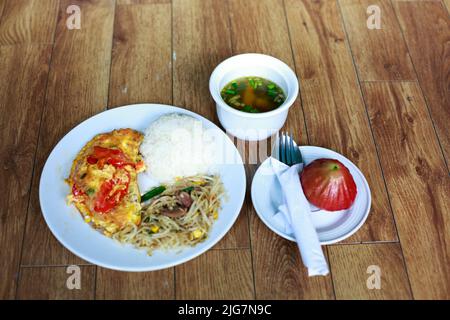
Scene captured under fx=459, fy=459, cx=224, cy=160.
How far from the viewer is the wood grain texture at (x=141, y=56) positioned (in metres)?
2.14

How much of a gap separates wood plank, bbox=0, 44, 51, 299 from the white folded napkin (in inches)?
38.0

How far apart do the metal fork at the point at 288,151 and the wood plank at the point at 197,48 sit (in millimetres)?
342

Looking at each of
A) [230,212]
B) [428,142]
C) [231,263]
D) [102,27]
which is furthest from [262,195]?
[102,27]

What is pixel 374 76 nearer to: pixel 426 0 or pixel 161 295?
pixel 426 0

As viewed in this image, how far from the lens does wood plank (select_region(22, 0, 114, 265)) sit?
1676 millimetres

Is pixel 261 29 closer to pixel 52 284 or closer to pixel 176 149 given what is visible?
pixel 176 149

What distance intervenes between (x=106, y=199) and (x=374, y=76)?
143 centimetres

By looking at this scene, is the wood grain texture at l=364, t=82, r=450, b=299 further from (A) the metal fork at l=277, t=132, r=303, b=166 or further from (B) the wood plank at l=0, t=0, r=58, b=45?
(B) the wood plank at l=0, t=0, r=58, b=45

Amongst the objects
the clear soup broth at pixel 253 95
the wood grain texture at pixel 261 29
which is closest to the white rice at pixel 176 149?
the clear soup broth at pixel 253 95

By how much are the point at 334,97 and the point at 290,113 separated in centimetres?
24

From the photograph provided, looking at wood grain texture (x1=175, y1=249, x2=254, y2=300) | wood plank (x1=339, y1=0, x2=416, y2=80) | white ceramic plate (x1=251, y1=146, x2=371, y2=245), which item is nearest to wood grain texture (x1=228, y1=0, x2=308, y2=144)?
wood plank (x1=339, y1=0, x2=416, y2=80)

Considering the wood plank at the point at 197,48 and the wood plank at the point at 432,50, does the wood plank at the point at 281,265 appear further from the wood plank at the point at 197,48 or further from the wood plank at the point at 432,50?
the wood plank at the point at 432,50

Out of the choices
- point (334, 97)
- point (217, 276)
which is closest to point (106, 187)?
point (217, 276)

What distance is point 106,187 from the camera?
1.61 meters
